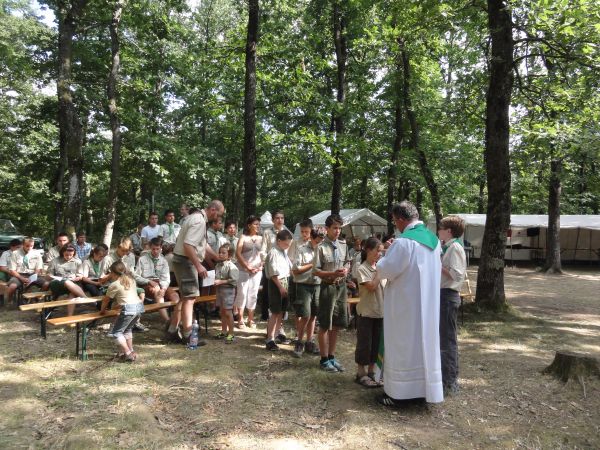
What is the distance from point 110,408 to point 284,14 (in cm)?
984

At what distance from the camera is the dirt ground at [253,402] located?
3373mm

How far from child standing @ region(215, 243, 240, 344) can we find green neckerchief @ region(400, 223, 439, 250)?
312cm

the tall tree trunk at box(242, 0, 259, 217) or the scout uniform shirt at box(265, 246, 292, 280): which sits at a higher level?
the tall tree trunk at box(242, 0, 259, 217)

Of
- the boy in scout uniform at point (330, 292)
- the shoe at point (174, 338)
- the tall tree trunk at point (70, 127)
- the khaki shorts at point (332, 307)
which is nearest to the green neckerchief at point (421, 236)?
the boy in scout uniform at point (330, 292)

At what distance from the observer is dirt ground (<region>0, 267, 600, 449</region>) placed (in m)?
3.37

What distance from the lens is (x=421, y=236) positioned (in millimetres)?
3760

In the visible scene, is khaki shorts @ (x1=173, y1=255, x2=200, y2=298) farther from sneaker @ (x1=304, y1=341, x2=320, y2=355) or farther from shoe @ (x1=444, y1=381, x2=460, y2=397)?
shoe @ (x1=444, y1=381, x2=460, y2=397)

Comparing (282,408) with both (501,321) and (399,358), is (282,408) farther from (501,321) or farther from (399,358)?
(501,321)

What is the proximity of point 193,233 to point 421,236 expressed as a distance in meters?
2.75

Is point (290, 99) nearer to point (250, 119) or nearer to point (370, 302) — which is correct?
point (250, 119)

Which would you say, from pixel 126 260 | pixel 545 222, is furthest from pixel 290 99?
pixel 545 222

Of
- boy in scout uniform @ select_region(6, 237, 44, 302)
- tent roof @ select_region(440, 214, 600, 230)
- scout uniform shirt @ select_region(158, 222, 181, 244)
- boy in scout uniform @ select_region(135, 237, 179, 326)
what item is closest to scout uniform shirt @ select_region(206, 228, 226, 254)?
boy in scout uniform @ select_region(135, 237, 179, 326)

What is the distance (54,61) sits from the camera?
619 inches

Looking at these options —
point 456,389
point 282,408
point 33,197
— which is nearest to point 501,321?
point 456,389
